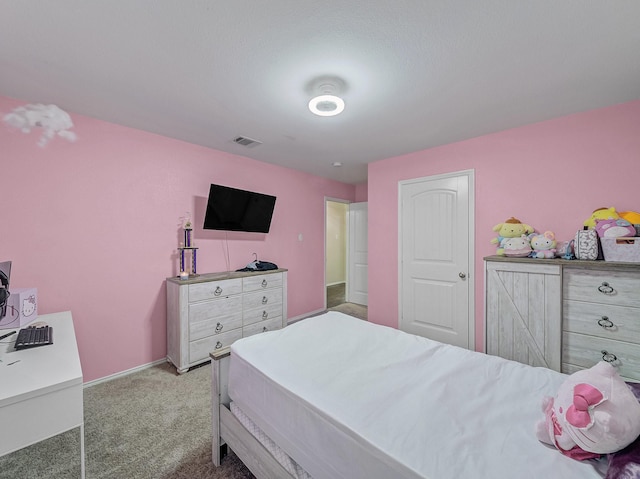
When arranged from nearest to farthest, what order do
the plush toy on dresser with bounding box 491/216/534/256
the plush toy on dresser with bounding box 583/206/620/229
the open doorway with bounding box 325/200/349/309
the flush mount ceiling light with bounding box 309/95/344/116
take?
1. the flush mount ceiling light with bounding box 309/95/344/116
2. the plush toy on dresser with bounding box 583/206/620/229
3. the plush toy on dresser with bounding box 491/216/534/256
4. the open doorway with bounding box 325/200/349/309

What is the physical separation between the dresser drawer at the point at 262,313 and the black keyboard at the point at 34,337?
165cm

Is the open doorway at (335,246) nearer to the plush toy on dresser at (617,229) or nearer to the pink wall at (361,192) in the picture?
the pink wall at (361,192)

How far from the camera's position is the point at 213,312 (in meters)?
2.74

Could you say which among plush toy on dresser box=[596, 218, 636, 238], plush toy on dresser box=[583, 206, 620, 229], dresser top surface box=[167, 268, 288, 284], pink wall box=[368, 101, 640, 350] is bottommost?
dresser top surface box=[167, 268, 288, 284]

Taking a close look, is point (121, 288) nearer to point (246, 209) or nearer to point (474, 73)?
point (246, 209)

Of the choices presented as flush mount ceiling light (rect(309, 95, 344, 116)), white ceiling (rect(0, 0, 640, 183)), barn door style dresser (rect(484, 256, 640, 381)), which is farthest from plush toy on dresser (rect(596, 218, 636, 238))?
flush mount ceiling light (rect(309, 95, 344, 116))

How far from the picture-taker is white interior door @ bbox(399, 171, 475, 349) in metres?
2.89

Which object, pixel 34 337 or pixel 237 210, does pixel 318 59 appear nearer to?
pixel 237 210

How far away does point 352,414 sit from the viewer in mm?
1038

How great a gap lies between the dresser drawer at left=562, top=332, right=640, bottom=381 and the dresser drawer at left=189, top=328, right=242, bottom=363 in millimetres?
2881

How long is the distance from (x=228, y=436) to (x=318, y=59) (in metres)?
2.20

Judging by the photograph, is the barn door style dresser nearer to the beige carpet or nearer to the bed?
the bed

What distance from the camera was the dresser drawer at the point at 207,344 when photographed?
8.54 ft

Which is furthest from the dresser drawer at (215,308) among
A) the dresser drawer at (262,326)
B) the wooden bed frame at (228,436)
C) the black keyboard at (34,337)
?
the wooden bed frame at (228,436)
